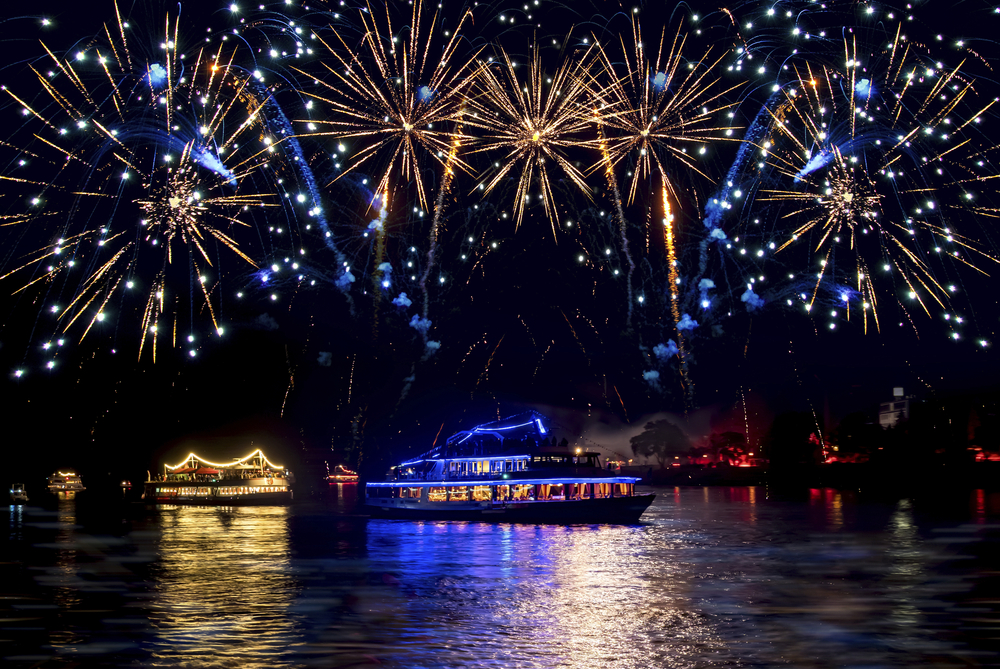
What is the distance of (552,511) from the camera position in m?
61.2

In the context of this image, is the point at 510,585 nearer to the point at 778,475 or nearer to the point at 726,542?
the point at 726,542

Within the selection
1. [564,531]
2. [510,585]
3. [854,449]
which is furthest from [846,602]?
[854,449]

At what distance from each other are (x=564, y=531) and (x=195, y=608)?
32.1 metres

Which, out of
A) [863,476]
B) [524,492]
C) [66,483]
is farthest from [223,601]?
[66,483]

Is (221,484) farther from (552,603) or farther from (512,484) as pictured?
(552,603)

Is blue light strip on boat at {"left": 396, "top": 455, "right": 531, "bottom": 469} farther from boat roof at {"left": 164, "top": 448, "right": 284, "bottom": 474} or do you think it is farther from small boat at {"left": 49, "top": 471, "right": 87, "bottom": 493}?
small boat at {"left": 49, "top": 471, "right": 87, "bottom": 493}

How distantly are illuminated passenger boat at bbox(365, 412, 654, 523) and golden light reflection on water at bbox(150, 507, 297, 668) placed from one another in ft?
48.8

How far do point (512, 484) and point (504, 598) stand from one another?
34.3 m

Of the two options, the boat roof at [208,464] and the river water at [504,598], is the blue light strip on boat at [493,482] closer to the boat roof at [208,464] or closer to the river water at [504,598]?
the river water at [504,598]

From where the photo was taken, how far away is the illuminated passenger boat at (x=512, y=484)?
6125 cm

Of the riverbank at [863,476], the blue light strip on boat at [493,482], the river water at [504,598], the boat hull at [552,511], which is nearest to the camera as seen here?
the river water at [504,598]

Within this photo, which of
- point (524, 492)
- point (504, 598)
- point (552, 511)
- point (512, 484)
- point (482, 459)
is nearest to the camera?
point (504, 598)

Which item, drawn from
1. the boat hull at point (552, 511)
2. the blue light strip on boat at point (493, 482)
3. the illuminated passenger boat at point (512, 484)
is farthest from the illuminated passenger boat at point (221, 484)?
the boat hull at point (552, 511)

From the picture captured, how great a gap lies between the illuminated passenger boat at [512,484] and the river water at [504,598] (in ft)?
12.6
